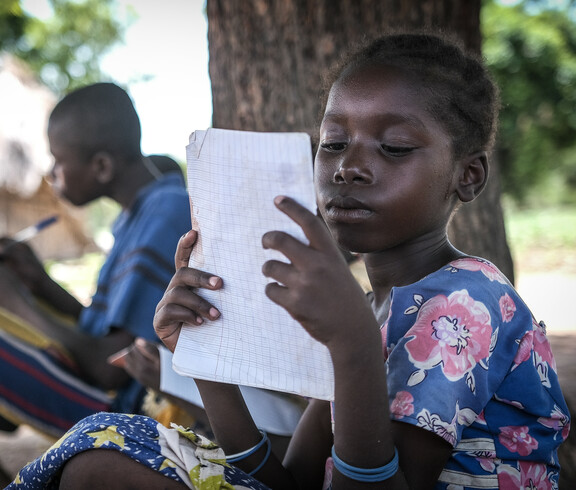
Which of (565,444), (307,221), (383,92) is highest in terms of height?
(383,92)

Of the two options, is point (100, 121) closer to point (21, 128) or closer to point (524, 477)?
point (524, 477)

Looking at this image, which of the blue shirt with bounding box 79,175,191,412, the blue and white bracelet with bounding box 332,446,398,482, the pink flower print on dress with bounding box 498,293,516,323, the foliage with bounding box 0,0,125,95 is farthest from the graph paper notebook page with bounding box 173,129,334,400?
the foliage with bounding box 0,0,125,95

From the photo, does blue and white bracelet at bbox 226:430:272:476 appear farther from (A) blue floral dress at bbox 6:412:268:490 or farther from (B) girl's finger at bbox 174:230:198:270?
(B) girl's finger at bbox 174:230:198:270

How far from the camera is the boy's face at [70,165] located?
8.96 feet

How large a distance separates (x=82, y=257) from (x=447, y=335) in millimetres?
15900

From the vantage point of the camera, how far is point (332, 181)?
1.23 meters

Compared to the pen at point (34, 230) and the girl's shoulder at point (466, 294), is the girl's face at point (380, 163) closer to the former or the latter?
the girl's shoulder at point (466, 294)

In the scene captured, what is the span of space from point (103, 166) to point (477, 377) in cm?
210

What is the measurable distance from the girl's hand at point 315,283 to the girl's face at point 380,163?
0.99 feet

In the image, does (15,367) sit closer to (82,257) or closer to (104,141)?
(104,141)

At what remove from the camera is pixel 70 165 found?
9.00 ft

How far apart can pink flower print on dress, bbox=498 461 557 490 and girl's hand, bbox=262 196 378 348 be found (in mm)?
471

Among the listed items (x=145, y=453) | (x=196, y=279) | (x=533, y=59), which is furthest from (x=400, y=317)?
(x=533, y=59)

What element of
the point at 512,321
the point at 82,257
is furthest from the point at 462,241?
the point at 82,257
